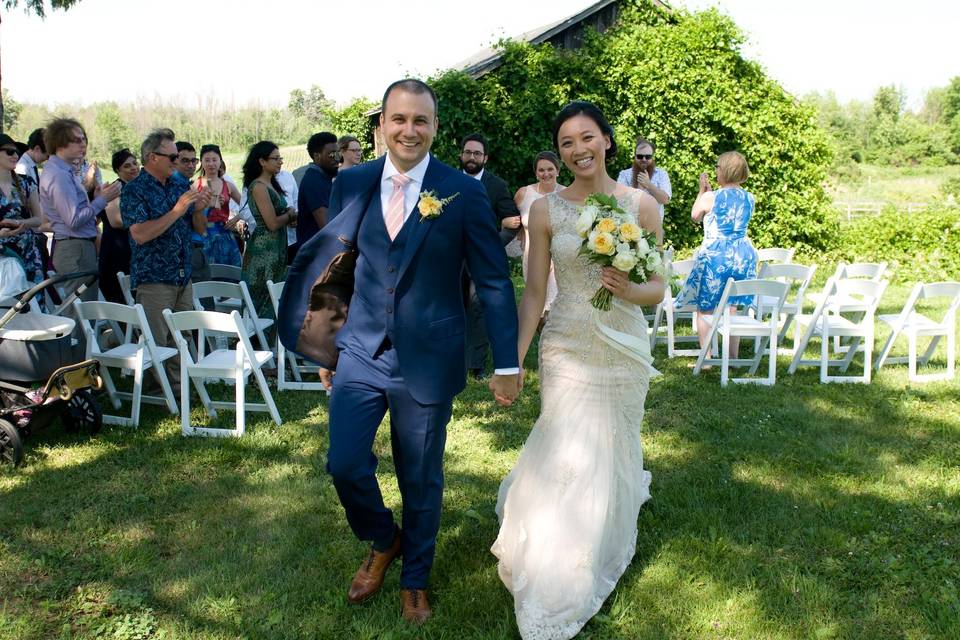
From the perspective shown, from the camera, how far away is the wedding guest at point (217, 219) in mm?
9461

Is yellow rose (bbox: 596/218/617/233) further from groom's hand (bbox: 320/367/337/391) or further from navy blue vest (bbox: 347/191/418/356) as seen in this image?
groom's hand (bbox: 320/367/337/391)

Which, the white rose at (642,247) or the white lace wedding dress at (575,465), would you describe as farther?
Result: the white rose at (642,247)

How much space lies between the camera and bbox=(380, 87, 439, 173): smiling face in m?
3.48

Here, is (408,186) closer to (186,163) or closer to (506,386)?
(506,386)

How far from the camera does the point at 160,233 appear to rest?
22.1ft

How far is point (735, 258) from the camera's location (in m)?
8.62

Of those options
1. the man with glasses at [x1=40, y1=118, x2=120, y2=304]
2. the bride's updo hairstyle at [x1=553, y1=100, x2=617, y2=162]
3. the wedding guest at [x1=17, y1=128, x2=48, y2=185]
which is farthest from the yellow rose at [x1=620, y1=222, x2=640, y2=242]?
the wedding guest at [x1=17, y1=128, x2=48, y2=185]

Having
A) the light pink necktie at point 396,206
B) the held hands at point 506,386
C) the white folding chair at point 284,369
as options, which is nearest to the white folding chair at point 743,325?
the white folding chair at point 284,369

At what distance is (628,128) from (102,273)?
11.9 m

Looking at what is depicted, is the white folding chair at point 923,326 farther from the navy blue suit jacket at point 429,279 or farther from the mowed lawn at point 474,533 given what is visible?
the navy blue suit jacket at point 429,279

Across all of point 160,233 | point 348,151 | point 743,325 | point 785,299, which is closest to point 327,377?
point 160,233

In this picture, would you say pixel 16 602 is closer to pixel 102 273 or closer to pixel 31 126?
pixel 102 273

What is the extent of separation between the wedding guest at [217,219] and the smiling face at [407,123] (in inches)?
246

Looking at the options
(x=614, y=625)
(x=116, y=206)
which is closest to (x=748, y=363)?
(x=614, y=625)
